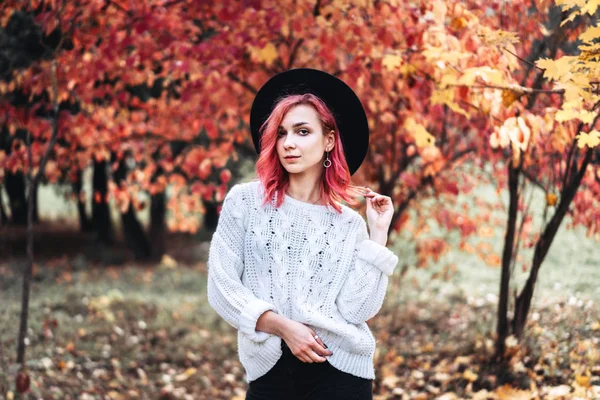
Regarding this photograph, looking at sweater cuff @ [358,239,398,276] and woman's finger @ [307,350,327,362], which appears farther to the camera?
sweater cuff @ [358,239,398,276]

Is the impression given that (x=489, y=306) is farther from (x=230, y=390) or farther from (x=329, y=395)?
(x=329, y=395)

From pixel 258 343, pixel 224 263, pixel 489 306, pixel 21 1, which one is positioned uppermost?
pixel 21 1

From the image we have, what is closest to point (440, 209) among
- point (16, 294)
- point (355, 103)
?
point (355, 103)

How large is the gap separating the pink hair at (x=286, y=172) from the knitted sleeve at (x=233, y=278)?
0.12 m

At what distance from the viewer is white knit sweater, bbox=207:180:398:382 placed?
7.25 ft

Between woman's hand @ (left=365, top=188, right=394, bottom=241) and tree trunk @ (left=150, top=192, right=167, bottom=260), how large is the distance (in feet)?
32.6

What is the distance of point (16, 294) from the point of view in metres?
8.76

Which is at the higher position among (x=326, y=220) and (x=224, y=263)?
(x=326, y=220)

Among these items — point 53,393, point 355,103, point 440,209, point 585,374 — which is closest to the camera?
point 355,103

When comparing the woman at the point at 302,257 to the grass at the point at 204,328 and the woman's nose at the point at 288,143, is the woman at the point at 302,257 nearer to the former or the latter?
the woman's nose at the point at 288,143

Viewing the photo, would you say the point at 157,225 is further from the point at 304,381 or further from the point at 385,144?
the point at 304,381

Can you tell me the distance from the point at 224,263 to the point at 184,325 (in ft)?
18.2

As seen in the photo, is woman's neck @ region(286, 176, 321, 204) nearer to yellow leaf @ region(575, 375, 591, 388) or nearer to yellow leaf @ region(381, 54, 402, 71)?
yellow leaf @ region(381, 54, 402, 71)

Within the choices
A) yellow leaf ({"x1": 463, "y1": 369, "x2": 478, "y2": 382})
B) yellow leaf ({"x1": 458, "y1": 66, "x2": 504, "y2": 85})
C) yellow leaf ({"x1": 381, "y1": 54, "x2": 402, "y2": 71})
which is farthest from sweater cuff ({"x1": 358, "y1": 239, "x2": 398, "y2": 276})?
yellow leaf ({"x1": 463, "y1": 369, "x2": 478, "y2": 382})
